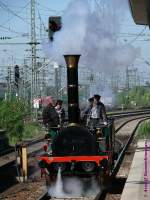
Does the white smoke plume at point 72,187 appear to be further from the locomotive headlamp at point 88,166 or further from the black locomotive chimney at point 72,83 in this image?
the black locomotive chimney at point 72,83

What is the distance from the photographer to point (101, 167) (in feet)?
36.6

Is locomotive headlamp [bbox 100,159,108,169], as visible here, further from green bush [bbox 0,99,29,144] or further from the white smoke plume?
green bush [bbox 0,99,29,144]

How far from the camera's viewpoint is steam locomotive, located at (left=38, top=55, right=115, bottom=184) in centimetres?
1116

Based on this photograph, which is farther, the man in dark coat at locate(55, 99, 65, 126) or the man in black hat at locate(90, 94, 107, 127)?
the man in dark coat at locate(55, 99, 65, 126)

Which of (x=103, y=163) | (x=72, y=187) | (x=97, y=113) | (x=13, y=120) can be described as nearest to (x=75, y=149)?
(x=103, y=163)

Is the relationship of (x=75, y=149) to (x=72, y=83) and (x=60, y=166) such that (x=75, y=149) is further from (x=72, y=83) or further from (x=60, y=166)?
(x=72, y=83)

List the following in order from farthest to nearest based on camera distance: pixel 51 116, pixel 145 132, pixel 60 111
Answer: pixel 145 132, pixel 60 111, pixel 51 116

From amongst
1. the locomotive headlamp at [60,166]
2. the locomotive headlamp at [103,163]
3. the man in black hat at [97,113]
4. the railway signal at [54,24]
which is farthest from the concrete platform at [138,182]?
the railway signal at [54,24]

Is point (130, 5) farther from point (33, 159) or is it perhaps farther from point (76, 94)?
point (33, 159)

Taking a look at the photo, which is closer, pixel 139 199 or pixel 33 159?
pixel 139 199

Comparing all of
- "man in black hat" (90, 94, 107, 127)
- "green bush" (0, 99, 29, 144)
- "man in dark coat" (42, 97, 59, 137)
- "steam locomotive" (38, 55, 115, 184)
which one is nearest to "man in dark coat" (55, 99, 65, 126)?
"man in dark coat" (42, 97, 59, 137)

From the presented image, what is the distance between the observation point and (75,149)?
37.5 feet

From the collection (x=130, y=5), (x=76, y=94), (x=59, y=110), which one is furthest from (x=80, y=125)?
(x=130, y=5)

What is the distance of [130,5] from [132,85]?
11393 centimetres
